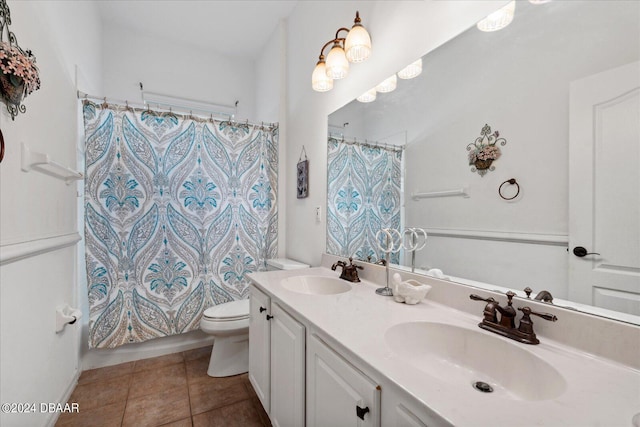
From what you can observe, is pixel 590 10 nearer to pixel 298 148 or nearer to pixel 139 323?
pixel 298 148

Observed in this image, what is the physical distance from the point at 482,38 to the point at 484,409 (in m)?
1.16

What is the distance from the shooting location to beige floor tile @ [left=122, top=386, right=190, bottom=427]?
5.03 ft

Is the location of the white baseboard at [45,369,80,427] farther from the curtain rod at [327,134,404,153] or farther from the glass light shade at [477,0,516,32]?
the glass light shade at [477,0,516,32]

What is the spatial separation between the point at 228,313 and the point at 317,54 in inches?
77.2

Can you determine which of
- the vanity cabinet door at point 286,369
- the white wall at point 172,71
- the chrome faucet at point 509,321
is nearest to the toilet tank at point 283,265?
the vanity cabinet door at point 286,369

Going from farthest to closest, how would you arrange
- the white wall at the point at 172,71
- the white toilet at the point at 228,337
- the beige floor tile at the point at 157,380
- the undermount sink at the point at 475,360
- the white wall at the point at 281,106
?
1. the white wall at the point at 172,71
2. the white wall at the point at 281,106
3. the white toilet at the point at 228,337
4. the beige floor tile at the point at 157,380
5. the undermount sink at the point at 475,360

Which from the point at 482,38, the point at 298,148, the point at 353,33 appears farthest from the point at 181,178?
the point at 482,38

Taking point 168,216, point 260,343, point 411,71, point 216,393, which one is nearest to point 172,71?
point 168,216

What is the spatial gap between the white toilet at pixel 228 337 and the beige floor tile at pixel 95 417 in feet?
1.77

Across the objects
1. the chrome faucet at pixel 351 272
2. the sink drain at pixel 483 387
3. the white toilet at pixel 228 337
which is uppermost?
the chrome faucet at pixel 351 272

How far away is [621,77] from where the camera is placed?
710 millimetres

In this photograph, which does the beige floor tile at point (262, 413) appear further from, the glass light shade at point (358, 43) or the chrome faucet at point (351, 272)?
the glass light shade at point (358, 43)

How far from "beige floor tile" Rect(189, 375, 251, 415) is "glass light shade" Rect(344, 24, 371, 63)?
83.1 inches

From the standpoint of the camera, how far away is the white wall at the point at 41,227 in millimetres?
1027
